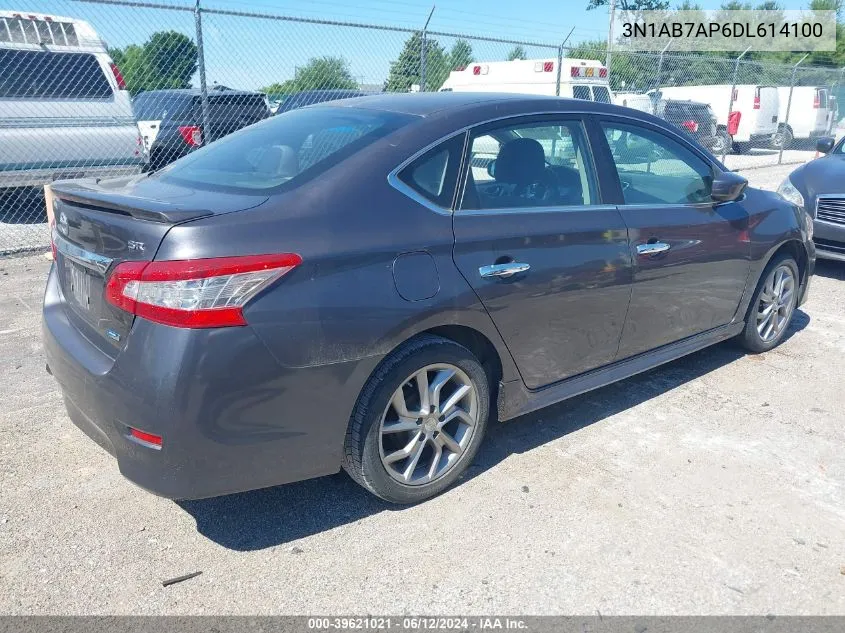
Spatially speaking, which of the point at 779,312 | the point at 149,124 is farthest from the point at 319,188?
the point at 149,124

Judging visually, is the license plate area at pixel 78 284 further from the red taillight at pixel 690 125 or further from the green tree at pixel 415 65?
the red taillight at pixel 690 125

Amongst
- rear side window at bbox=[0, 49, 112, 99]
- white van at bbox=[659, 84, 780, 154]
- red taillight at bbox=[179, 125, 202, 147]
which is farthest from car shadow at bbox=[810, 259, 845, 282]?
white van at bbox=[659, 84, 780, 154]

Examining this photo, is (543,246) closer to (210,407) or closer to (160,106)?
(210,407)

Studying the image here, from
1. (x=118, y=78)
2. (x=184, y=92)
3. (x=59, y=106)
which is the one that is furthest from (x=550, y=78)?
(x=59, y=106)

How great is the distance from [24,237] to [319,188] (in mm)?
6346

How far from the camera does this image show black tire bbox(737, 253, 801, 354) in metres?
4.73

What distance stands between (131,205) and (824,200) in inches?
261

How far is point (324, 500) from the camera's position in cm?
312

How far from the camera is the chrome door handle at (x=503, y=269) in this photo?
9.91 ft

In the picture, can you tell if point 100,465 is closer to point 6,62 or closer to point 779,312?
point 779,312

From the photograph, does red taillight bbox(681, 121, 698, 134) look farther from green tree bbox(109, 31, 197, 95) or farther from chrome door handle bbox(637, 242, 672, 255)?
chrome door handle bbox(637, 242, 672, 255)

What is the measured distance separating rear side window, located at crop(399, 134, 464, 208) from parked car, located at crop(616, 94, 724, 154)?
53.6 feet

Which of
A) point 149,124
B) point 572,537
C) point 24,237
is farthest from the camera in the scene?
point 149,124

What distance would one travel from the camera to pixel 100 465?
10.9ft
